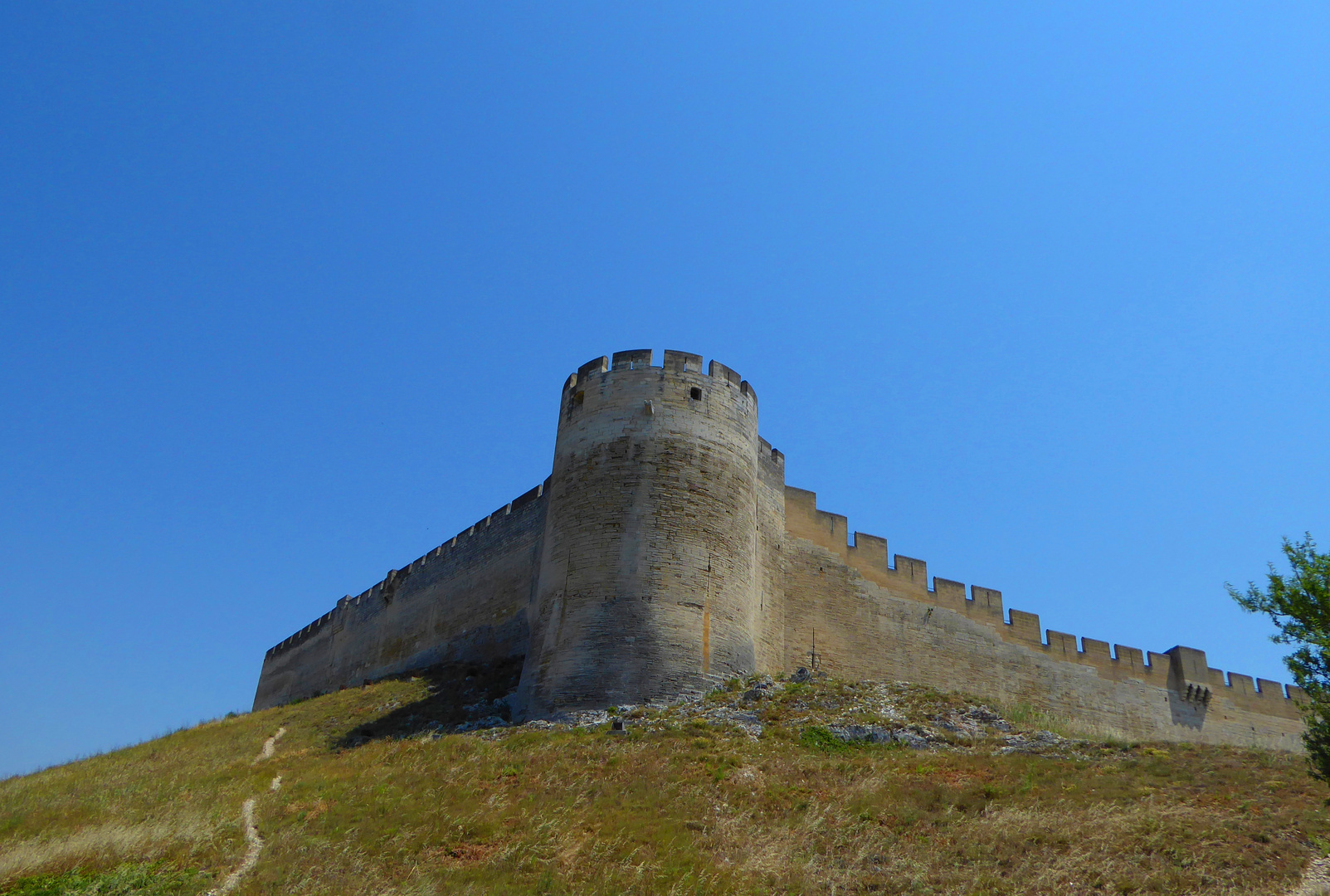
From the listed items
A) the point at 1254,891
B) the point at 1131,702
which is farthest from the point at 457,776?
the point at 1131,702

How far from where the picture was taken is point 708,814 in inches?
453

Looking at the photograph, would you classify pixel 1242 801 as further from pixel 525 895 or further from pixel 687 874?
pixel 525 895

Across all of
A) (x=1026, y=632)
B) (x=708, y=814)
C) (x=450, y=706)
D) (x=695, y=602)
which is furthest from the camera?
(x=1026, y=632)

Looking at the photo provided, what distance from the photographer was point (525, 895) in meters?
9.19

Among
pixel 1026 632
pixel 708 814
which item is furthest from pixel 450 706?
pixel 1026 632

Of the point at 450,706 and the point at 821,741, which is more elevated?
the point at 450,706

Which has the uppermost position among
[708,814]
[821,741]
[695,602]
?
[695,602]

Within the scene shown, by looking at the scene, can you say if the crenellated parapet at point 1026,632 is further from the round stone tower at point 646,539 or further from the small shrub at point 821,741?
the small shrub at point 821,741

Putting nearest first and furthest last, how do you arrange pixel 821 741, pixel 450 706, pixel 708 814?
pixel 708 814, pixel 821 741, pixel 450 706

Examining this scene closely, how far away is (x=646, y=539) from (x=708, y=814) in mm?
7135

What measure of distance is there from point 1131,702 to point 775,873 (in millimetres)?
20788

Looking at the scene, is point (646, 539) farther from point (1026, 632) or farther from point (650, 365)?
point (1026, 632)

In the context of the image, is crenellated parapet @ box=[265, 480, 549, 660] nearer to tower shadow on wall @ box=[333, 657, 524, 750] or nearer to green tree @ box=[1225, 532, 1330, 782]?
tower shadow on wall @ box=[333, 657, 524, 750]

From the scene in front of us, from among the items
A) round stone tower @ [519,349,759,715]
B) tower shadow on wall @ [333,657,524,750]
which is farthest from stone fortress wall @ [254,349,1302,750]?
tower shadow on wall @ [333,657,524,750]
